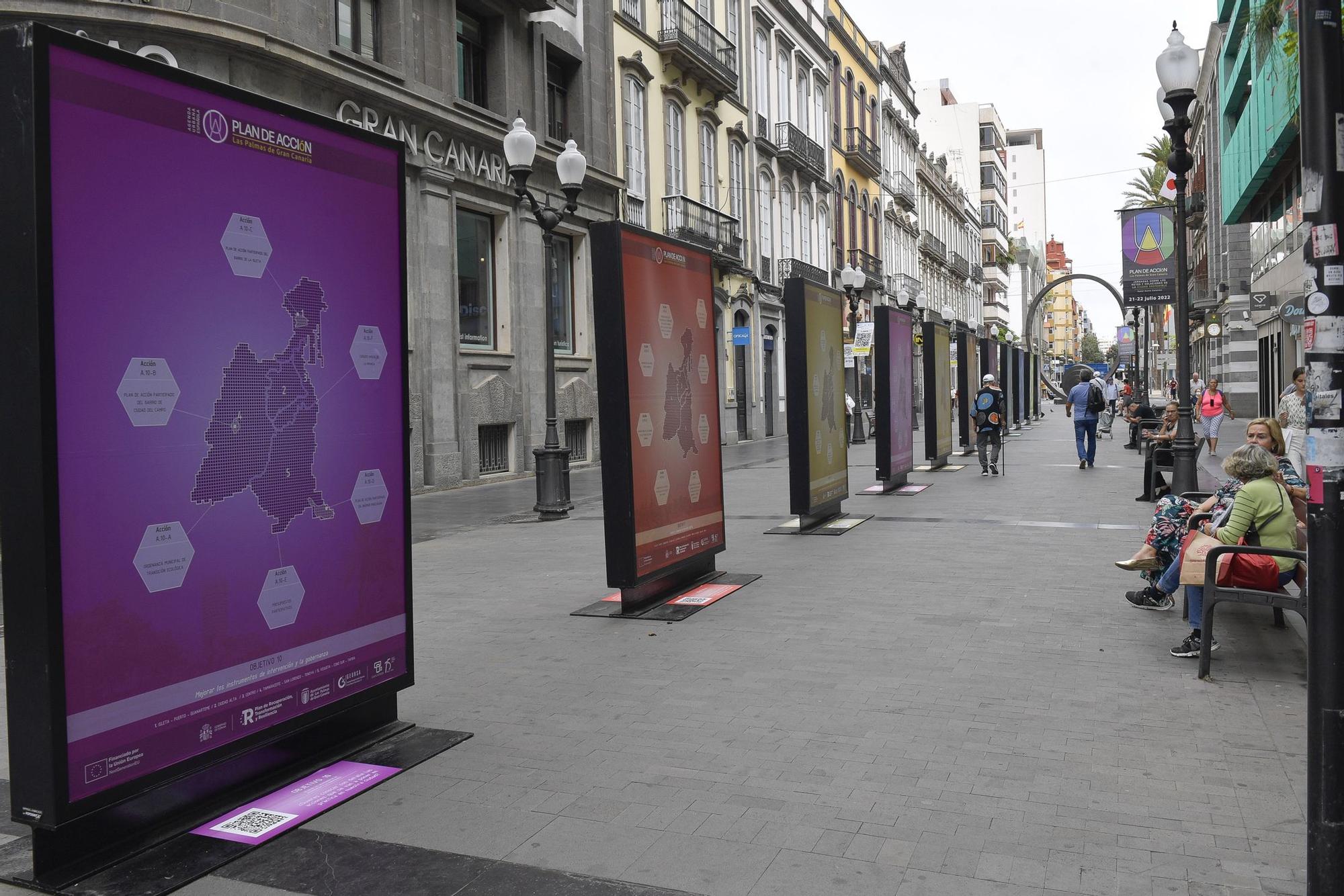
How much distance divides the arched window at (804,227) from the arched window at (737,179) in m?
6.10

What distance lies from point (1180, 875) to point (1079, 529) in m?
8.90

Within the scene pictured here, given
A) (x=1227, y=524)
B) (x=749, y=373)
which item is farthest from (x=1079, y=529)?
(x=749, y=373)

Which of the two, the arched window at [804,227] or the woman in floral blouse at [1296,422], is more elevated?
the arched window at [804,227]

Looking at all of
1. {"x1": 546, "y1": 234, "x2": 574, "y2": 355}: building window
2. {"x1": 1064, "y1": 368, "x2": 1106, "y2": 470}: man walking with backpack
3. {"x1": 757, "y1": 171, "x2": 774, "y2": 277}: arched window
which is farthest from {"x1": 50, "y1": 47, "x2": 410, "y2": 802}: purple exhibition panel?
{"x1": 757, "y1": 171, "x2": 774, "y2": 277}: arched window

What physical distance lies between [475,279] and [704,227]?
1186cm

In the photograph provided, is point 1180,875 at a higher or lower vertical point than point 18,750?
lower

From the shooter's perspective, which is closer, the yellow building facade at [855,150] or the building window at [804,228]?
the building window at [804,228]

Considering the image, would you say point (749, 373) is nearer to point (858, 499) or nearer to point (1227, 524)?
point (858, 499)

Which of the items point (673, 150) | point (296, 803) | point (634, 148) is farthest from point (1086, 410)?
point (296, 803)

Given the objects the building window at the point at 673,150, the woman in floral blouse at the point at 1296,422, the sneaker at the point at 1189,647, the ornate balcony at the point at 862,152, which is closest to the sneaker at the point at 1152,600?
the sneaker at the point at 1189,647

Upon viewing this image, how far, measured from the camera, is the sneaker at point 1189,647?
651cm

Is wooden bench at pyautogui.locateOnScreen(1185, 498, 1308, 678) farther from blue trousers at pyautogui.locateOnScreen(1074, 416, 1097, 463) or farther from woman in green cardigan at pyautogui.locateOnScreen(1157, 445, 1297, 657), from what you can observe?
blue trousers at pyautogui.locateOnScreen(1074, 416, 1097, 463)

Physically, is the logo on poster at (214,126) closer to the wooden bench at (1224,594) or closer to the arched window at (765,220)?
the wooden bench at (1224,594)

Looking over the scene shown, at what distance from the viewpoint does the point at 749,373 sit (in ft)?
115
